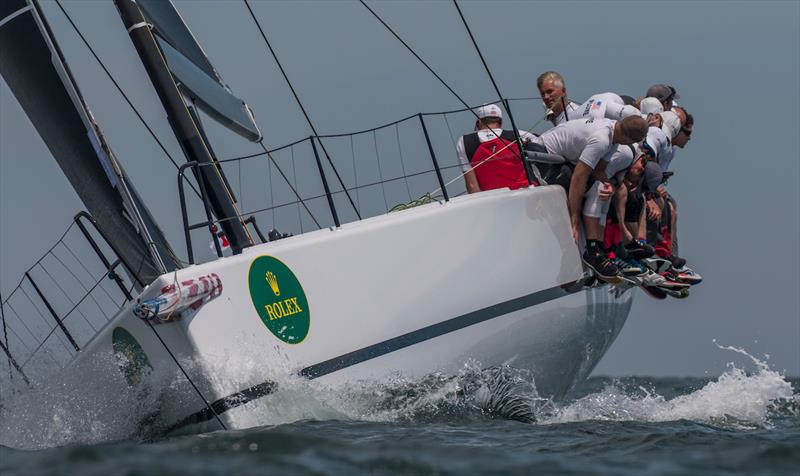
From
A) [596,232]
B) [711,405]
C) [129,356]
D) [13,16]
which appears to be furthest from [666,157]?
[13,16]

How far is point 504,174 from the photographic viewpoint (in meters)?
7.02

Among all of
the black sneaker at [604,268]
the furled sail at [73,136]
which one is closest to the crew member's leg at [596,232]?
the black sneaker at [604,268]

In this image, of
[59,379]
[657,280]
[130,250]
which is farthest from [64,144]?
[657,280]

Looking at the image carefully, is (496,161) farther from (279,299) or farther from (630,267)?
(279,299)

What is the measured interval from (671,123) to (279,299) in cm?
395

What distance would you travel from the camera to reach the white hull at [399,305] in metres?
5.19

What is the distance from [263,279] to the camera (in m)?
5.33

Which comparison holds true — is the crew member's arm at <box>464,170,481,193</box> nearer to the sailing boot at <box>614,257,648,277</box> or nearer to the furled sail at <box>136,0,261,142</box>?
the sailing boot at <box>614,257,648,277</box>

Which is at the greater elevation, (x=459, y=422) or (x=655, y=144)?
(x=655, y=144)

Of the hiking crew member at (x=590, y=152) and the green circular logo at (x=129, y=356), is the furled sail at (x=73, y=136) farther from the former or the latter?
the hiking crew member at (x=590, y=152)

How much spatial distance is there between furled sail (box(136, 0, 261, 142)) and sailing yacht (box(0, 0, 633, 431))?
0.06 feet

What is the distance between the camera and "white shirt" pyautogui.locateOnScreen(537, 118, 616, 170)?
6.68 meters

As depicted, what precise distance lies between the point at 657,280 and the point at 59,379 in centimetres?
368

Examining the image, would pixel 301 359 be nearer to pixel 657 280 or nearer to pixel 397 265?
pixel 397 265
